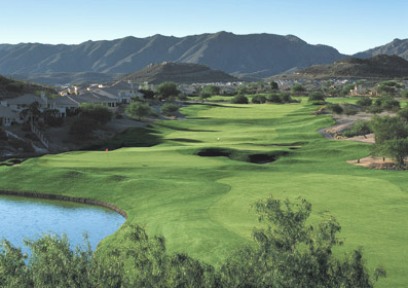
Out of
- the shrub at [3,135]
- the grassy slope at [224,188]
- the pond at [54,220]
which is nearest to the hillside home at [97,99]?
the shrub at [3,135]

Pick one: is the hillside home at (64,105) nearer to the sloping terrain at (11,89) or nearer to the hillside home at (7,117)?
the hillside home at (7,117)

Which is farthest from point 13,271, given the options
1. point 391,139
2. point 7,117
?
point 7,117

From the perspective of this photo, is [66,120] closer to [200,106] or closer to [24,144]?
[24,144]

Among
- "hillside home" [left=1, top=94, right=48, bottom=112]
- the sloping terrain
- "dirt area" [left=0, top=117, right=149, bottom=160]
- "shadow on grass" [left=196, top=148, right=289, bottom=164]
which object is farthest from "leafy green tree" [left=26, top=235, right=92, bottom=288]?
the sloping terrain

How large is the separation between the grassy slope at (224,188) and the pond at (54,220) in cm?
221

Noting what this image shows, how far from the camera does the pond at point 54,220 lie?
145 feet

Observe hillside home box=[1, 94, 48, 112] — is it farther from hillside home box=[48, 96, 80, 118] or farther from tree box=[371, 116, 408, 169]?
tree box=[371, 116, 408, 169]

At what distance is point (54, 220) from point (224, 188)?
56.7ft

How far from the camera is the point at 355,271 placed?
18641mm

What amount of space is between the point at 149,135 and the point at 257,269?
94.9 meters

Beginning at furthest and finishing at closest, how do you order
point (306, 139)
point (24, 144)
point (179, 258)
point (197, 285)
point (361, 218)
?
point (306, 139)
point (24, 144)
point (361, 218)
point (179, 258)
point (197, 285)

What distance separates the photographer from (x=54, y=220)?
164ft

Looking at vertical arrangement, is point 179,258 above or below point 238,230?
above

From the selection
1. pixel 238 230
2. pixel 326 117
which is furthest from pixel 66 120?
pixel 238 230
